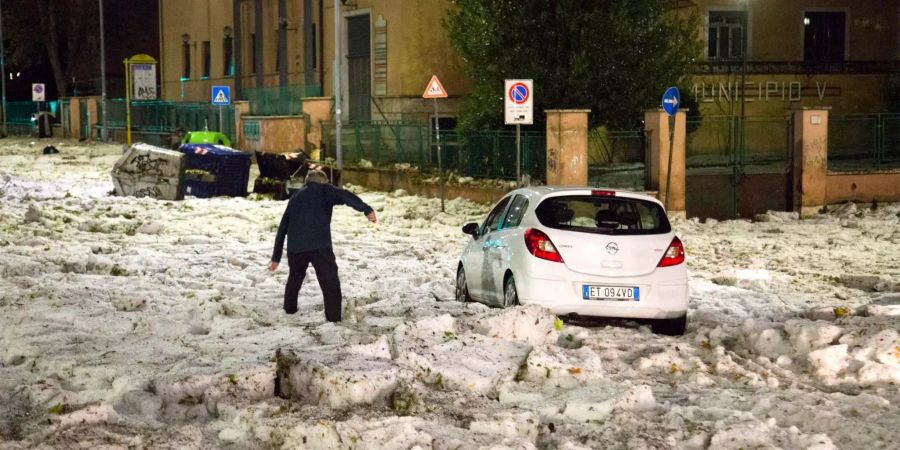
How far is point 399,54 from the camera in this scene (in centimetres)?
3984

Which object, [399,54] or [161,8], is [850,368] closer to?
[399,54]

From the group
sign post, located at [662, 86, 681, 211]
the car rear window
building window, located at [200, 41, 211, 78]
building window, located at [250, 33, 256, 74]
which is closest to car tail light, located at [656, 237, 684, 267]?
the car rear window

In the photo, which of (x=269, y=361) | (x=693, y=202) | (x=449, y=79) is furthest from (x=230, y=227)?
(x=449, y=79)

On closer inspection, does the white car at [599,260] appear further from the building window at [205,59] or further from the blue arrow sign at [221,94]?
the building window at [205,59]

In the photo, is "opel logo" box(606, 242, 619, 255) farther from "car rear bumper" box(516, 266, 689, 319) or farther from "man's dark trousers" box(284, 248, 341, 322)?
"man's dark trousers" box(284, 248, 341, 322)

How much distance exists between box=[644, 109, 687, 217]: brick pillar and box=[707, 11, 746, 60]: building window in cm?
1681

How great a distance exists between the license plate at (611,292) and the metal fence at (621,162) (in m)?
13.2

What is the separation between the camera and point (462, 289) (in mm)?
14430

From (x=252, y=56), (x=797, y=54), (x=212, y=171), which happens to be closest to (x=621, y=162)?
(x=212, y=171)

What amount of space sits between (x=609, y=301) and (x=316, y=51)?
118 ft

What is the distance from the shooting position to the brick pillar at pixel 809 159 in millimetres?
25672

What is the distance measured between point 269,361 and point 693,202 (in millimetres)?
17334

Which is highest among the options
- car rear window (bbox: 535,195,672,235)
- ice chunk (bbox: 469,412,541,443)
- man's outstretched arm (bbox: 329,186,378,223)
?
man's outstretched arm (bbox: 329,186,378,223)

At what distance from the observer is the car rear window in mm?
12312
